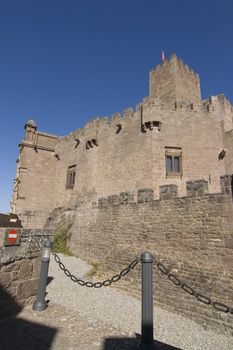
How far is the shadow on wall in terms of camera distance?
9.98ft

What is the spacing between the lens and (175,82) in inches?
598

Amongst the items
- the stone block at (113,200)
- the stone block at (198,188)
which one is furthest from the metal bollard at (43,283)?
the stone block at (113,200)

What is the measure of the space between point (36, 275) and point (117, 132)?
11.9 meters

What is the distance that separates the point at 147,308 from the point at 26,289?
2.39m

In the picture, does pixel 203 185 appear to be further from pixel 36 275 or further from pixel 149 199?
pixel 36 275

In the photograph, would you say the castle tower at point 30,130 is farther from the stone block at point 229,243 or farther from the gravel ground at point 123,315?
the stone block at point 229,243

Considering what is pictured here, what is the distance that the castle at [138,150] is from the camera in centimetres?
1319

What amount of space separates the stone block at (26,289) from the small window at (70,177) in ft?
43.2

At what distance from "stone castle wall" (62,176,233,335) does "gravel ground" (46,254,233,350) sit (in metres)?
0.35

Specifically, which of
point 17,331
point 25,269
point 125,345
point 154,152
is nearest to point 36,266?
point 25,269

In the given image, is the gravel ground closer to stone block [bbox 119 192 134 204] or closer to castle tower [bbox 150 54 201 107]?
stone block [bbox 119 192 134 204]

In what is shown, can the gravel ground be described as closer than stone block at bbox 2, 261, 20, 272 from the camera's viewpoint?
No

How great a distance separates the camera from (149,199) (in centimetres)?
825

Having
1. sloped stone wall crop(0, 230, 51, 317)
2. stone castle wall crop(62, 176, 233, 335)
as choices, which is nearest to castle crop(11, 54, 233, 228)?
stone castle wall crop(62, 176, 233, 335)
